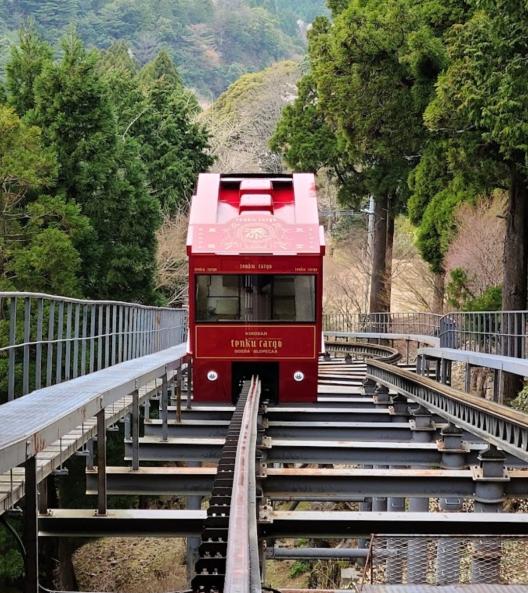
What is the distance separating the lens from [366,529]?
677 cm

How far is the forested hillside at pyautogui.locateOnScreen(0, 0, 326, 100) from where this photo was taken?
5241 inches

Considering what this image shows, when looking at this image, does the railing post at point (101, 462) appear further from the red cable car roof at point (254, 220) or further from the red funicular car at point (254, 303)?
the red cable car roof at point (254, 220)

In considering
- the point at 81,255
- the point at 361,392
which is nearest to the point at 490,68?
the point at 361,392

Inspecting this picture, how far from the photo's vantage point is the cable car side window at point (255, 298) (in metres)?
15.1

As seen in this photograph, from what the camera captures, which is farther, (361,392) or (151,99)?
(151,99)

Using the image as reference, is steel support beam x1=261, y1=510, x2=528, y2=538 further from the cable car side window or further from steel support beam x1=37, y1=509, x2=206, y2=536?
the cable car side window

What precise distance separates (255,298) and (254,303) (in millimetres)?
86

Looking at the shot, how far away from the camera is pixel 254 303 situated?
1514 centimetres

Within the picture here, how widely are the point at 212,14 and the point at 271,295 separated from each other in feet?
513

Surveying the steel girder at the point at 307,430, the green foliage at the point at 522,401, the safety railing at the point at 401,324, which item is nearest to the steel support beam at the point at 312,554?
the steel girder at the point at 307,430

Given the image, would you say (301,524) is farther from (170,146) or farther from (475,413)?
(170,146)

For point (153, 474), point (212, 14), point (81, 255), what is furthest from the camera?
point (212, 14)

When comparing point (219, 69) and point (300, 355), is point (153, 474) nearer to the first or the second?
point (300, 355)

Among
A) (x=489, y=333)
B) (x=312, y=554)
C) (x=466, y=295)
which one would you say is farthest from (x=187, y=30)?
(x=312, y=554)
